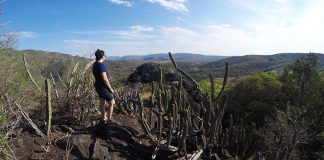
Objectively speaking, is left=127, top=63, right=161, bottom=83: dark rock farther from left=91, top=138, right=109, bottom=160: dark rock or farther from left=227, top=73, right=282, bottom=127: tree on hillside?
left=91, top=138, right=109, bottom=160: dark rock

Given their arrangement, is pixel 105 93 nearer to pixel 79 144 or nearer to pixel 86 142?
pixel 86 142

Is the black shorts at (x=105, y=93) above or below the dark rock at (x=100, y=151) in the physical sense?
above

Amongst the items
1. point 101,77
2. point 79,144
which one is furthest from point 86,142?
point 101,77

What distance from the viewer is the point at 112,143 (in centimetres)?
837

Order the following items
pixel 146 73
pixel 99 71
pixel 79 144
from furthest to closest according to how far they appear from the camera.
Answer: pixel 146 73 < pixel 99 71 < pixel 79 144

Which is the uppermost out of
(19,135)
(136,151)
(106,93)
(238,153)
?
(106,93)

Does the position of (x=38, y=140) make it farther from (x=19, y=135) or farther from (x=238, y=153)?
(x=238, y=153)

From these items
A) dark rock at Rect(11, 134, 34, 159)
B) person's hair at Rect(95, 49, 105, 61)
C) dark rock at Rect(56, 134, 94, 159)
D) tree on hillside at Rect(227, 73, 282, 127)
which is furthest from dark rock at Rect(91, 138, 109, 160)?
tree on hillside at Rect(227, 73, 282, 127)

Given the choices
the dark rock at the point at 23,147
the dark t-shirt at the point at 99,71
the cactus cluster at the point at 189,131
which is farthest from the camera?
the cactus cluster at the point at 189,131

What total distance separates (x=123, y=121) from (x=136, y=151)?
1408 mm

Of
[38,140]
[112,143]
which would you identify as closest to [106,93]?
[112,143]

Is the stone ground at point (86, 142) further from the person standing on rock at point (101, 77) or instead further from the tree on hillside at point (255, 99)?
the tree on hillside at point (255, 99)

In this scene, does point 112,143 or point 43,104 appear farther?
point 43,104

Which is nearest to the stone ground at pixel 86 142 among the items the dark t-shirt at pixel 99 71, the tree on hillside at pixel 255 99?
the dark t-shirt at pixel 99 71
